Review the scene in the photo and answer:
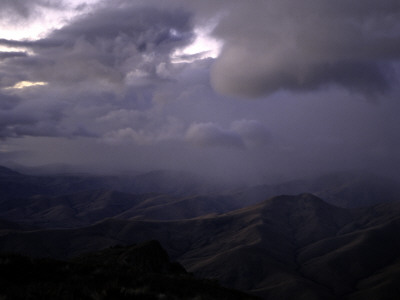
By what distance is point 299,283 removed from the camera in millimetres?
165625

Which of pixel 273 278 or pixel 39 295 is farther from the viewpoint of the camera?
pixel 273 278

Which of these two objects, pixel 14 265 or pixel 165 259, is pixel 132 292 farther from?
pixel 165 259

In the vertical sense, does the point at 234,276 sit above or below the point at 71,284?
below

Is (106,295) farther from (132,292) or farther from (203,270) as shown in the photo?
(203,270)

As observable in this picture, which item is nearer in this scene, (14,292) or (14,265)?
(14,292)

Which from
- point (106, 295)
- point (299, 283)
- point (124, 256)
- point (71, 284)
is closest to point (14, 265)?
point (71, 284)

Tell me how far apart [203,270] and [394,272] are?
105443 millimetres

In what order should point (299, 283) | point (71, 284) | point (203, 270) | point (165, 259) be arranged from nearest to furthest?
point (71, 284), point (165, 259), point (299, 283), point (203, 270)

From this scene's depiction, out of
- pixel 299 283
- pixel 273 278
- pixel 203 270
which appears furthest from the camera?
pixel 203 270

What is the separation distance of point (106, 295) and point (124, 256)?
130ft

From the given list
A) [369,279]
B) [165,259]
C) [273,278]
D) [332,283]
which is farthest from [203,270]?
[165,259]

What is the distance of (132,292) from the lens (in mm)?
9469

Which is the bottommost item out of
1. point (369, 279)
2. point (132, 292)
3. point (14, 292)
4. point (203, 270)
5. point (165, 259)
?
point (369, 279)

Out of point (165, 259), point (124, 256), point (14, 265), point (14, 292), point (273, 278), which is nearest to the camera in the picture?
point (14, 292)
